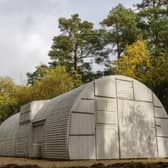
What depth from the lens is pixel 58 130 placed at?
74.9 ft

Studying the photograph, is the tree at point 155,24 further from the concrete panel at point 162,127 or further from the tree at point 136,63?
the concrete panel at point 162,127

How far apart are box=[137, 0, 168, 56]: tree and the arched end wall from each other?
77.3ft

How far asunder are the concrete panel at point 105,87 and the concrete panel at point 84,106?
79 cm

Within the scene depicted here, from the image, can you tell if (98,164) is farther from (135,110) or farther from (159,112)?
(159,112)

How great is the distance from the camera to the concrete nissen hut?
879 inches

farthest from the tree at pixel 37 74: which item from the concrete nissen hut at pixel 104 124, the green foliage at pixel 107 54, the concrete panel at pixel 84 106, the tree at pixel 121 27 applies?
the concrete panel at pixel 84 106

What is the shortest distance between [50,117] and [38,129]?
264 cm

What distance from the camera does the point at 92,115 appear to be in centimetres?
2298

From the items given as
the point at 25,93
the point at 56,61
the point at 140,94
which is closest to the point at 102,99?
the point at 140,94

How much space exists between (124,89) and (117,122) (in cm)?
236

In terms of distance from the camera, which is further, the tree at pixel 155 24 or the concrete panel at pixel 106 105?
the tree at pixel 155 24

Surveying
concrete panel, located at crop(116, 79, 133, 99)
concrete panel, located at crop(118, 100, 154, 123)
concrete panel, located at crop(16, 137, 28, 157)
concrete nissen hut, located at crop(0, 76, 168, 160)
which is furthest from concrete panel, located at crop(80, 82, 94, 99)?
concrete panel, located at crop(16, 137, 28, 157)

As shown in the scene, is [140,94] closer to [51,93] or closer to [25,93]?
[51,93]

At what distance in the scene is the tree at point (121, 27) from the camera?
53.9 meters
